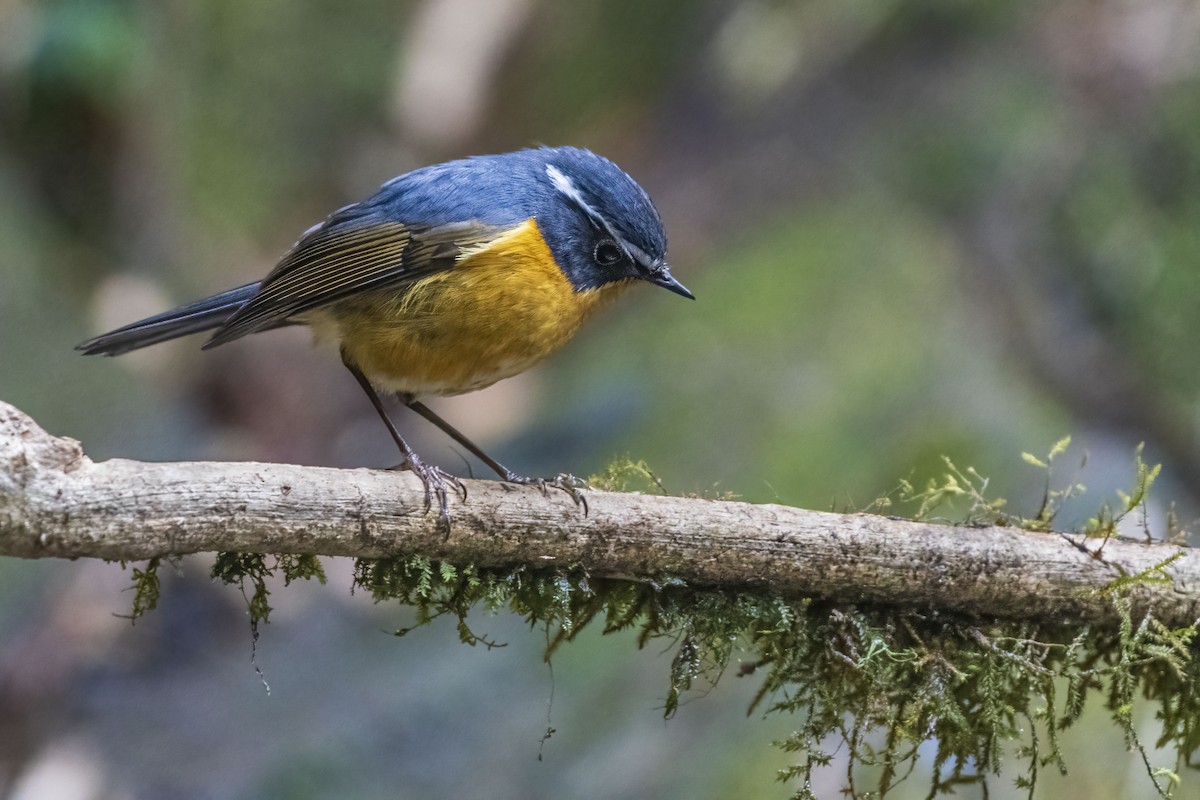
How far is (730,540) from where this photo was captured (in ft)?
7.91

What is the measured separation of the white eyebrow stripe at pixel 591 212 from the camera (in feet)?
10.0

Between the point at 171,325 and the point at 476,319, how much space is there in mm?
1013

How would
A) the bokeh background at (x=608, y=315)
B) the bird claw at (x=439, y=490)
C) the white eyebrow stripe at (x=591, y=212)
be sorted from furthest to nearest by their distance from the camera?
the bokeh background at (x=608, y=315), the white eyebrow stripe at (x=591, y=212), the bird claw at (x=439, y=490)

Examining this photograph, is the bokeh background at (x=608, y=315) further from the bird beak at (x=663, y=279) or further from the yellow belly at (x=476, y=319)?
the yellow belly at (x=476, y=319)

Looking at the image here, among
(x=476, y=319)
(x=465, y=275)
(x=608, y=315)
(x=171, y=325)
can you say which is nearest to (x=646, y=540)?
(x=476, y=319)

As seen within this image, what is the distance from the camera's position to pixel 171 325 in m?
3.32

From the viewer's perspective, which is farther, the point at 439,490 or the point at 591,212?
the point at 591,212

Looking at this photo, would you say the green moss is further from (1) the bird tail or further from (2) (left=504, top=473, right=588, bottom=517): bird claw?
(1) the bird tail

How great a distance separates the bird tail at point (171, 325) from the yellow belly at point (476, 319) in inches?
22.3

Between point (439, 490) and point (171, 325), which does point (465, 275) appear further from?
point (171, 325)

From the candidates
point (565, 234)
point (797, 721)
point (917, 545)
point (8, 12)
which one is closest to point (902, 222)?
point (797, 721)

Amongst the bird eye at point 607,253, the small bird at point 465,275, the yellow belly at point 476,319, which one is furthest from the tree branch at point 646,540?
the bird eye at point 607,253

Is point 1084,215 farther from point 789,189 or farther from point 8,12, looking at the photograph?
point 8,12

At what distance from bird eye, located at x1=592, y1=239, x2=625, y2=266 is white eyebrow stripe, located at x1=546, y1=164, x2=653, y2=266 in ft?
0.07
